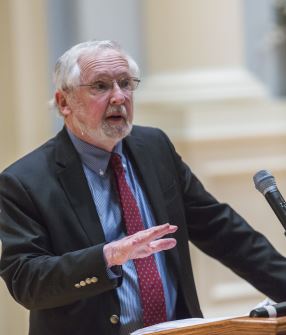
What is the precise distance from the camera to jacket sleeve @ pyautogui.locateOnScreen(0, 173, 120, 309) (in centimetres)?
250

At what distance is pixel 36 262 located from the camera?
8.39 ft

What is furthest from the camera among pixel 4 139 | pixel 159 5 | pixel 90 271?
pixel 159 5

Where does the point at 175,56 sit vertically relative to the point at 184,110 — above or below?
above

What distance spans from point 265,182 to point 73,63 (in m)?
0.78

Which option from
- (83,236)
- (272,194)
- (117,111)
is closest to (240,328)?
(272,194)

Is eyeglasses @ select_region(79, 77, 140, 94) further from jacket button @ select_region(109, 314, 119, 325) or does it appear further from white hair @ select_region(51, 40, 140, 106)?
jacket button @ select_region(109, 314, 119, 325)

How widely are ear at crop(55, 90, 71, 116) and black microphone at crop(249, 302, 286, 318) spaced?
3.38 feet

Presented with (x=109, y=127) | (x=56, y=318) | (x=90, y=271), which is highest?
(x=109, y=127)

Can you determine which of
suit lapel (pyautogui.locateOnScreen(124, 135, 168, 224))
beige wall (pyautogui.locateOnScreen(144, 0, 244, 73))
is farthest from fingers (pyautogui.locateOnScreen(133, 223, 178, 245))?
beige wall (pyautogui.locateOnScreen(144, 0, 244, 73))

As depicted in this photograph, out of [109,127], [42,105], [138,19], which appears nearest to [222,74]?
[138,19]

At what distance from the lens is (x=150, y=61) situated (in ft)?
18.1

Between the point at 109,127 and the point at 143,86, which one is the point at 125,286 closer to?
the point at 109,127

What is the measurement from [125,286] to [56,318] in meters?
0.25

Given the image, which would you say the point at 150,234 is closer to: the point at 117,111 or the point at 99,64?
the point at 117,111
